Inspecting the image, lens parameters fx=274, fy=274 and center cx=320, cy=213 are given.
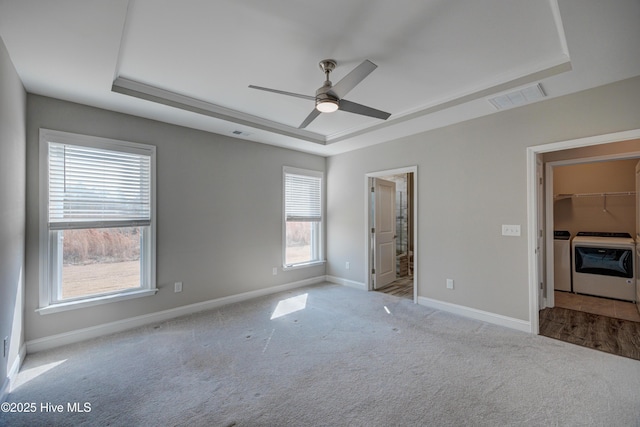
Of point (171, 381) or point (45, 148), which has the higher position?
point (45, 148)

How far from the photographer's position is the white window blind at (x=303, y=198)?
507 centimetres

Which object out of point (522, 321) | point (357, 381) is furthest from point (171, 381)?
point (522, 321)

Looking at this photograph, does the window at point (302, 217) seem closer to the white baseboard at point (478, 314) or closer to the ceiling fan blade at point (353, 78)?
the white baseboard at point (478, 314)

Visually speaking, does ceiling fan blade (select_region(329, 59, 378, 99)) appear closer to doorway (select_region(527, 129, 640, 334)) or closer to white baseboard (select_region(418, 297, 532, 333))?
doorway (select_region(527, 129, 640, 334))

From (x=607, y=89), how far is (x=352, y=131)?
284 cm

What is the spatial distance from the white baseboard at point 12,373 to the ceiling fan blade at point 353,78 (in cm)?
340

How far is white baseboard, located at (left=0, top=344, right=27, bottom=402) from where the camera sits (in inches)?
80.1

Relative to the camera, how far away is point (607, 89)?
2652 mm

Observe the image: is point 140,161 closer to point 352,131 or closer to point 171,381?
Answer: point 171,381

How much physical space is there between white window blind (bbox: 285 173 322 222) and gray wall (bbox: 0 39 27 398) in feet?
10.8

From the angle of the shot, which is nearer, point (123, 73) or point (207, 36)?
point (207, 36)

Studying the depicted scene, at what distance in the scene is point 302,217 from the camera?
5.25 m

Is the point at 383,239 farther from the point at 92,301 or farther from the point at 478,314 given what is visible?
the point at 92,301

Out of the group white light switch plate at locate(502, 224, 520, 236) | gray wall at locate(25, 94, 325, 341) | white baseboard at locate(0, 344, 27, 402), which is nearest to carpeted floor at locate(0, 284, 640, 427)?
white baseboard at locate(0, 344, 27, 402)
